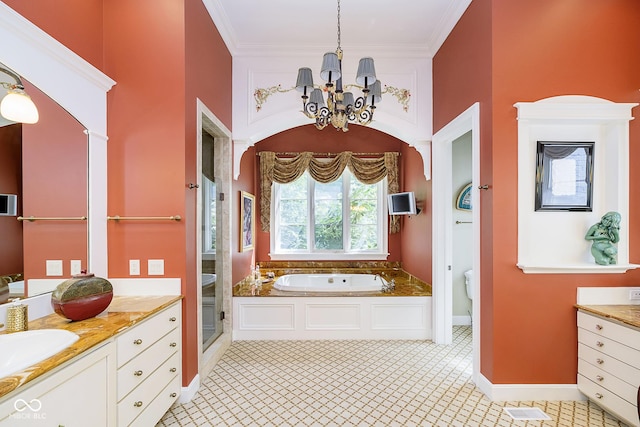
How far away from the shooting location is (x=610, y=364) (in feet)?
7.24

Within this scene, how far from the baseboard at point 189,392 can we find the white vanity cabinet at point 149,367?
0.48ft

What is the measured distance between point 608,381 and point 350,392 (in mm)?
1833

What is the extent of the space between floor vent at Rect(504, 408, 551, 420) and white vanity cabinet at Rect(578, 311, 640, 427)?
1.29 ft

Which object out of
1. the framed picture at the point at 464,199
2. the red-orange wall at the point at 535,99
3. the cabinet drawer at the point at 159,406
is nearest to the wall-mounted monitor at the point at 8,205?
the cabinet drawer at the point at 159,406

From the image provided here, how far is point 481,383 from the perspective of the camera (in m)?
2.66

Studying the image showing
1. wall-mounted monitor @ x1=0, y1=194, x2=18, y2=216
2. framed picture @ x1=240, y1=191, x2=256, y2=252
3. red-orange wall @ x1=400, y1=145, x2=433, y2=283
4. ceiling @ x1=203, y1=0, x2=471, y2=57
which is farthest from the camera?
framed picture @ x1=240, y1=191, x2=256, y2=252

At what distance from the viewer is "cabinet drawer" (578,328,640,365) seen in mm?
2062

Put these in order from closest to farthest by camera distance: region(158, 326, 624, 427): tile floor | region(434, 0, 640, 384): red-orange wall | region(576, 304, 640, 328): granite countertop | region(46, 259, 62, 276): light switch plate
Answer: region(46, 259, 62, 276): light switch plate
region(576, 304, 640, 328): granite countertop
region(158, 326, 624, 427): tile floor
region(434, 0, 640, 384): red-orange wall

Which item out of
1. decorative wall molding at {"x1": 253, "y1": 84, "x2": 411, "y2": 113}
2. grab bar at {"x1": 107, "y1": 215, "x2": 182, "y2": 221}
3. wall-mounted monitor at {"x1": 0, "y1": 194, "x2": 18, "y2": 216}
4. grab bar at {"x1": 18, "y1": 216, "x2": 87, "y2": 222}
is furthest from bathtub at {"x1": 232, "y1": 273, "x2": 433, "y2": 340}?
wall-mounted monitor at {"x1": 0, "y1": 194, "x2": 18, "y2": 216}

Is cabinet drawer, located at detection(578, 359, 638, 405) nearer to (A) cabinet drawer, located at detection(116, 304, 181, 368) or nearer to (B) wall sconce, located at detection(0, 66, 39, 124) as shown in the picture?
(A) cabinet drawer, located at detection(116, 304, 181, 368)

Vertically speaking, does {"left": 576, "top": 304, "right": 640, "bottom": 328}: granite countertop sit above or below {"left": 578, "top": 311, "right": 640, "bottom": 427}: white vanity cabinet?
above

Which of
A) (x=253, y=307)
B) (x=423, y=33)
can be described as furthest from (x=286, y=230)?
(x=423, y=33)

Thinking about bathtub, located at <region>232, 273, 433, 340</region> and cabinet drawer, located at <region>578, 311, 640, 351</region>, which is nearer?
cabinet drawer, located at <region>578, 311, 640, 351</region>

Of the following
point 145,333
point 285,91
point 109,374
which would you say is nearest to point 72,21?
point 285,91
